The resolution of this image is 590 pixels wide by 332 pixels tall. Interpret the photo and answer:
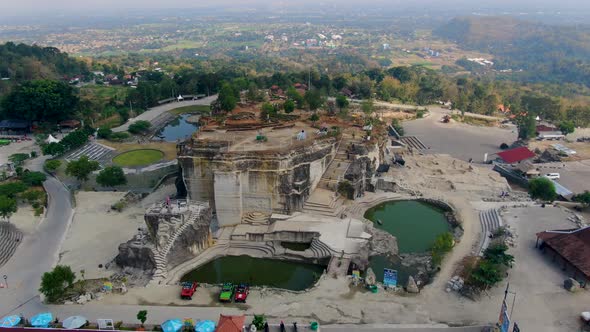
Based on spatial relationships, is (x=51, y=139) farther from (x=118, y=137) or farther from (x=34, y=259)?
(x=34, y=259)

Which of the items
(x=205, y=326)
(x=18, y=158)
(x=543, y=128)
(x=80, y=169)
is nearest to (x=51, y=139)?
(x=18, y=158)

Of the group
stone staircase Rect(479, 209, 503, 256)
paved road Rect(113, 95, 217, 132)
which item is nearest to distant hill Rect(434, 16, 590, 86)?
paved road Rect(113, 95, 217, 132)

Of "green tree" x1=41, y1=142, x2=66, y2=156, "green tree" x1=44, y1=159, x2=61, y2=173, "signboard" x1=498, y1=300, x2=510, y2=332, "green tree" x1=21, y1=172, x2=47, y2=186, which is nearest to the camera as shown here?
"signboard" x1=498, y1=300, x2=510, y2=332

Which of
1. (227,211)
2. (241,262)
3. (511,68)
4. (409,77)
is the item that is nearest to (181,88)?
(409,77)

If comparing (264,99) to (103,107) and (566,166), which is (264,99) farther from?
(566,166)

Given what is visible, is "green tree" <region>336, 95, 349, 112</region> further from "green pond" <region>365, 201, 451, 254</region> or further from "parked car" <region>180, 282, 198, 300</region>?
"parked car" <region>180, 282, 198, 300</region>

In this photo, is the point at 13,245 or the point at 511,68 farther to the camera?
the point at 511,68

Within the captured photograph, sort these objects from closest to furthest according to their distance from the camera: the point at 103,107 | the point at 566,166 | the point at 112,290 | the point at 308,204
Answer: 1. the point at 112,290
2. the point at 308,204
3. the point at 566,166
4. the point at 103,107
